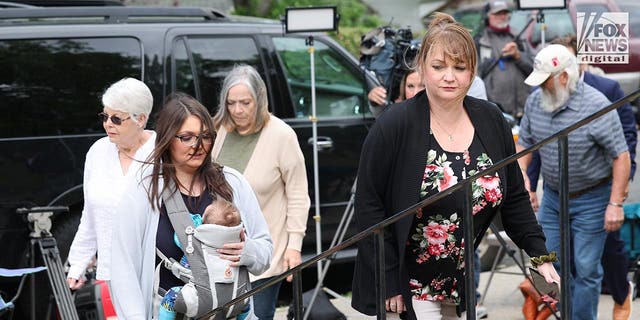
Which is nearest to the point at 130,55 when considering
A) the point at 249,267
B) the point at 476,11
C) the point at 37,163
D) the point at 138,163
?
the point at 37,163

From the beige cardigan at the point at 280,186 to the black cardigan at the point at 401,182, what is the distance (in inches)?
57.8

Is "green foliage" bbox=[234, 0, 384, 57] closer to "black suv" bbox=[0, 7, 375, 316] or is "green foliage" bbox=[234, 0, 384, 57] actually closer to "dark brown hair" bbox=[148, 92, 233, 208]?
"black suv" bbox=[0, 7, 375, 316]

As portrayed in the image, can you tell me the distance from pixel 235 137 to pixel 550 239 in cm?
175

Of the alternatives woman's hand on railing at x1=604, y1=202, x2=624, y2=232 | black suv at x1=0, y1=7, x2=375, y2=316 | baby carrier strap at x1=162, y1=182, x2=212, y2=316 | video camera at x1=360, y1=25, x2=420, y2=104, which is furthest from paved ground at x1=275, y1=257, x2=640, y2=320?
baby carrier strap at x1=162, y1=182, x2=212, y2=316

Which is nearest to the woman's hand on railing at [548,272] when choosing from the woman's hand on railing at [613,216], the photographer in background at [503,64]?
the woman's hand on railing at [613,216]

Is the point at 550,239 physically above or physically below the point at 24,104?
below

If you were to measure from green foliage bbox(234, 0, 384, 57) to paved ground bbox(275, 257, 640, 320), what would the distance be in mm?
6585

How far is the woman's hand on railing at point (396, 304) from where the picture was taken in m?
4.09

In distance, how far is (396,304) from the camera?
4.09 m

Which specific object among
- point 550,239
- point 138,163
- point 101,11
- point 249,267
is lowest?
point 550,239

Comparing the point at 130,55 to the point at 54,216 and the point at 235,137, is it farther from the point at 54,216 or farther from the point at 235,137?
the point at 235,137

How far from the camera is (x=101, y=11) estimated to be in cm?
745

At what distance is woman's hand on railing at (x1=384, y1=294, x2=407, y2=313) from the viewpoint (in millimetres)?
4086

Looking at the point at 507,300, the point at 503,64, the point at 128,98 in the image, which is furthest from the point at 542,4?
the point at 128,98
